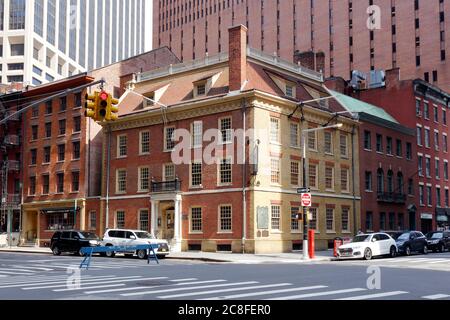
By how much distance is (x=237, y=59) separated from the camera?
137 feet

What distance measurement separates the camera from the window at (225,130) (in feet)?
136

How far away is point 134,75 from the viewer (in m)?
51.6

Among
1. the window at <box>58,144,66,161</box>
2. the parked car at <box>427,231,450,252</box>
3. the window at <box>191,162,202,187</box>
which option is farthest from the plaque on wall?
the window at <box>58,144,66,161</box>

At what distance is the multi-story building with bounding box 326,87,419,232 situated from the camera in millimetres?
50656

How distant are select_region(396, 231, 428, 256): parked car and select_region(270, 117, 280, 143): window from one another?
433 inches

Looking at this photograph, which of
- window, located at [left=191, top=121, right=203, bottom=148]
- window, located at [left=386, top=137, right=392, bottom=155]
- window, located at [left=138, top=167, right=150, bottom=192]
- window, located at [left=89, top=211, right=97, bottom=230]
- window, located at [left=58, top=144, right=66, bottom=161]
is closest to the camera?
window, located at [left=191, top=121, right=203, bottom=148]

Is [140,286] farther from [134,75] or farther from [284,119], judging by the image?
[134,75]

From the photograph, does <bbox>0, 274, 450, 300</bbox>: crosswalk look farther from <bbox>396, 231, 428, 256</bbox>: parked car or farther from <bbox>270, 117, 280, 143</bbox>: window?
<bbox>270, 117, 280, 143</bbox>: window

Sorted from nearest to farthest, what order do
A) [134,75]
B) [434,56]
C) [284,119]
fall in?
[284,119] → [134,75] → [434,56]

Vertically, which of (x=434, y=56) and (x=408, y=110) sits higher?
(x=434, y=56)

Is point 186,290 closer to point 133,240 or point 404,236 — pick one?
point 133,240

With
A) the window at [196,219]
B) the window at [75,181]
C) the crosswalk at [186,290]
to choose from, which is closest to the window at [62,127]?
the window at [75,181]

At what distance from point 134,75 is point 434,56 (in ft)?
162
